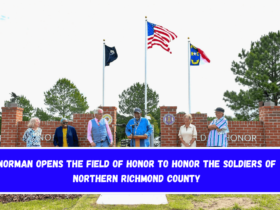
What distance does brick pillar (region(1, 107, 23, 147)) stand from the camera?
7.32 meters

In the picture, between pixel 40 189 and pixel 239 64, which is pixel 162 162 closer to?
pixel 40 189

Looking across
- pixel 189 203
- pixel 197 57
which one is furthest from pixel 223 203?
pixel 197 57

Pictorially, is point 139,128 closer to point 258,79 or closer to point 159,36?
point 159,36

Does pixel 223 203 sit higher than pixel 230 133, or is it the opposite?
pixel 230 133

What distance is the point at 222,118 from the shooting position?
215 inches

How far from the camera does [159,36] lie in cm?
973

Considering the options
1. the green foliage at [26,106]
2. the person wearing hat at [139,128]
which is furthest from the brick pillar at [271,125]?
the green foliage at [26,106]

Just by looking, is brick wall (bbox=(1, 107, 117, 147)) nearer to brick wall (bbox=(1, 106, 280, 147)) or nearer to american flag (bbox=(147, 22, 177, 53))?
brick wall (bbox=(1, 106, 280, 147))

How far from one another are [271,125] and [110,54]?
20.8 feet

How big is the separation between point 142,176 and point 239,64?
93.0ft

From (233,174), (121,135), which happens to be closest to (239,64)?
(121,135)

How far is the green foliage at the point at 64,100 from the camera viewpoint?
43.7 m

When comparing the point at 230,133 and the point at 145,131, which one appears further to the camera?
the point at 230,133

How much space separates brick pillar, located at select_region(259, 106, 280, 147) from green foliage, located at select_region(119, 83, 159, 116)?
4069cm
